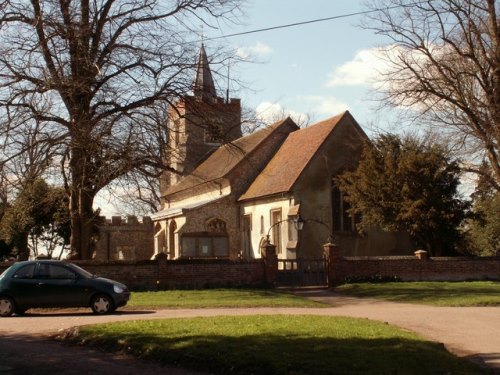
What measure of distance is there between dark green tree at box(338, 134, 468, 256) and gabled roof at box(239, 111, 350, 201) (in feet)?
11.7

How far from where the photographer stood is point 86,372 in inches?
364

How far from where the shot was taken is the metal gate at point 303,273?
27609 mm

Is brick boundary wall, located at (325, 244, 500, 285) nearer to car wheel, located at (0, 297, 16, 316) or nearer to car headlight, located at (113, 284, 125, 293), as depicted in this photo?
car headlight, located at (113, 284, 125, 293)

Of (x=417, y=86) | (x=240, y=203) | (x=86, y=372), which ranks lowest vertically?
(x=86, y=372)

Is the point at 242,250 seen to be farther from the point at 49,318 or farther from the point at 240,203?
the point at 49,318

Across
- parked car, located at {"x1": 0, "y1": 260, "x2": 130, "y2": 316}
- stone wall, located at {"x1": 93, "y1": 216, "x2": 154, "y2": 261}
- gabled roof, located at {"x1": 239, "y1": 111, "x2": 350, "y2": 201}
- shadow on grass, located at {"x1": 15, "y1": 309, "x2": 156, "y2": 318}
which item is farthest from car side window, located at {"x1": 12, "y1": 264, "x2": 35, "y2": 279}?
stone wall, located at {"x1": 93, "y1": 216, "x2": 154, "y2": 261}

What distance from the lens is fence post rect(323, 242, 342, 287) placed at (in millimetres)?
27966

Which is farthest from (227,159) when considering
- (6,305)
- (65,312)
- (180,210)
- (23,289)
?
(6,305)

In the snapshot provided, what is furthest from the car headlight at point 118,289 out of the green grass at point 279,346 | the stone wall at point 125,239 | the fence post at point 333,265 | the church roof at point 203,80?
the stone wall at point 125,239

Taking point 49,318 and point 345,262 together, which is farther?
point 345,262

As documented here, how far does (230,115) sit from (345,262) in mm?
8262

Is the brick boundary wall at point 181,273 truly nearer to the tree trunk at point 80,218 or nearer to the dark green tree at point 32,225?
the tree trunk at point 80,218

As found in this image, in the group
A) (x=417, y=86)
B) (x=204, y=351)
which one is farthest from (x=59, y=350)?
(x=417, y=86)

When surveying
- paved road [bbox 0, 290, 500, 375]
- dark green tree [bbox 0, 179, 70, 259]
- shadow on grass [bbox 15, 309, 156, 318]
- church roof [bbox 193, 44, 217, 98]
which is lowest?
paved road [bbox 0, 290, 500, 375]
